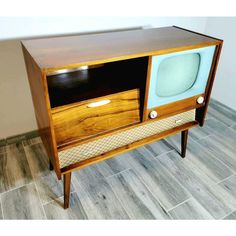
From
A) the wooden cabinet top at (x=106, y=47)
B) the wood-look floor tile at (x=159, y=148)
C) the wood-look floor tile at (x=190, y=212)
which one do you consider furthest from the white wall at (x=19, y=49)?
the wood-look floor tile at (x=190, y=212)

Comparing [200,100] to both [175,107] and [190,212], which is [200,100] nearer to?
[175,107]

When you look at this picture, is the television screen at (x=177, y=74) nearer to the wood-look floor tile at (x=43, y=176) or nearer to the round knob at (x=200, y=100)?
the round knob at (x=200, y=100)

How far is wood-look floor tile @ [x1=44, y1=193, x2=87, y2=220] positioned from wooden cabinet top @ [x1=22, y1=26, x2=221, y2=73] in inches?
27.5

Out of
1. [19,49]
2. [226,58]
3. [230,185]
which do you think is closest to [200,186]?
[230,185]

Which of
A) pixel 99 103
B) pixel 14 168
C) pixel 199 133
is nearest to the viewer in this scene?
pixel 99 103

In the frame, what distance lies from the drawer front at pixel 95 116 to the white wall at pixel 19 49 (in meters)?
0.60

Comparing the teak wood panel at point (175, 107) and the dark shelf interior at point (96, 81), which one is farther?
the teak wood panel at point (175, 107)

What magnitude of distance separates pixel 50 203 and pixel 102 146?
42cm

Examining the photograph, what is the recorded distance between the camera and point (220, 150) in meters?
1.45

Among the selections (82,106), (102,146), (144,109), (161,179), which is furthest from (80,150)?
(161,179)

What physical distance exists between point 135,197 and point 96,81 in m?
0.60

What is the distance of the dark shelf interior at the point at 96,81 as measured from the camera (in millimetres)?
888

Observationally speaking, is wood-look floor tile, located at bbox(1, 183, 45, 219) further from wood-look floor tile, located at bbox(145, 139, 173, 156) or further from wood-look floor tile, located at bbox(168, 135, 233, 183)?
wood-look floor tile, located at bbox(168, 135, 233, 183)
